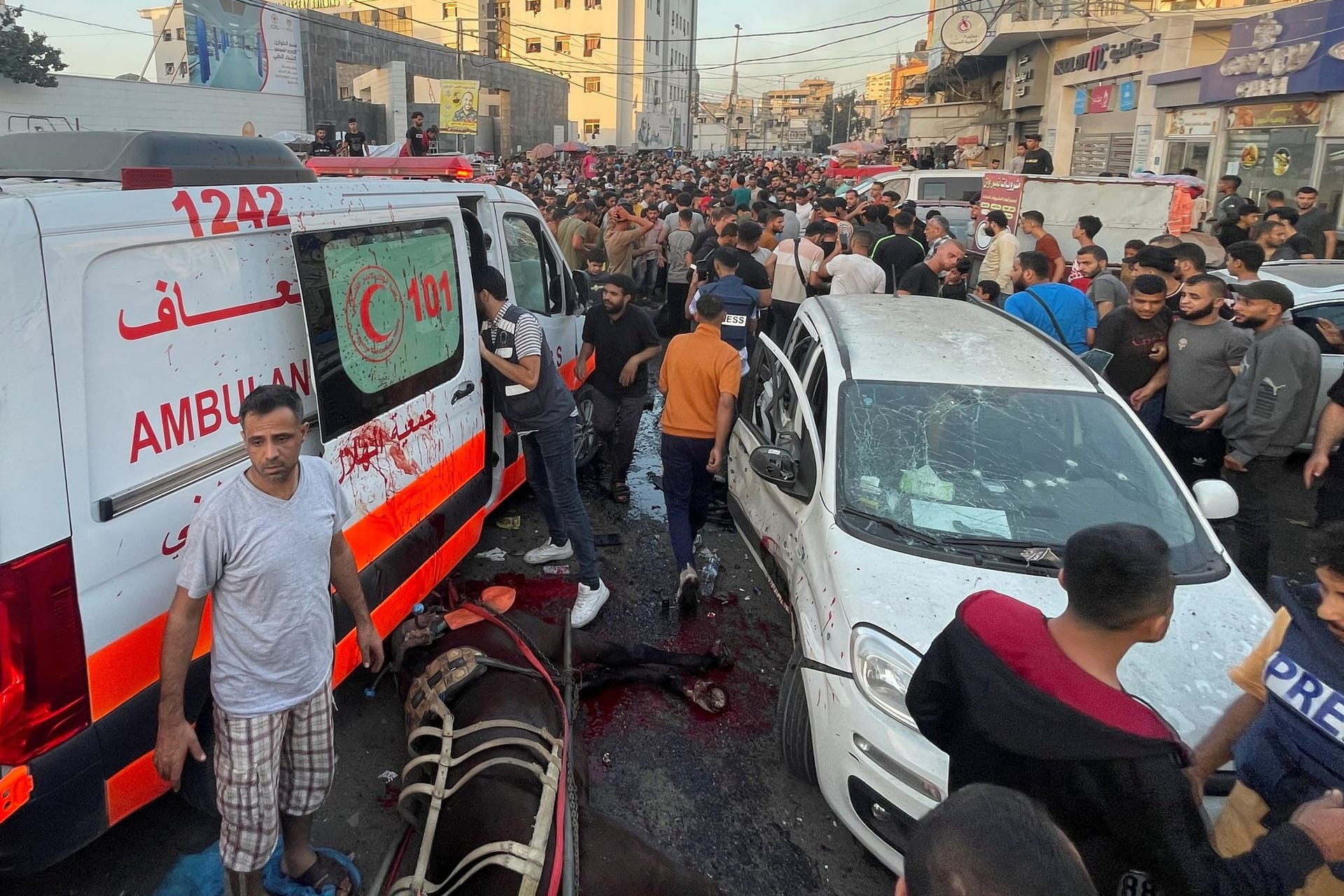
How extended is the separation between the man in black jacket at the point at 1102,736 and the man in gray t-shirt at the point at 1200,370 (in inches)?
150

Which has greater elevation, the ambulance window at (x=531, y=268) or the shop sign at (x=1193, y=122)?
the shop sign at (x=1193, y=122)

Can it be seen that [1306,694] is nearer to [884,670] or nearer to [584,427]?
[884,670]

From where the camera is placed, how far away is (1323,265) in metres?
7.25

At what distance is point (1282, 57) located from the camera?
1383 cm

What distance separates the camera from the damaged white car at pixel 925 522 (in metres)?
2.76

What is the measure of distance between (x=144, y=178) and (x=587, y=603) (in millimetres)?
2777

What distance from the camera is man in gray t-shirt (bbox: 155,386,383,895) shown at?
219 centimetres

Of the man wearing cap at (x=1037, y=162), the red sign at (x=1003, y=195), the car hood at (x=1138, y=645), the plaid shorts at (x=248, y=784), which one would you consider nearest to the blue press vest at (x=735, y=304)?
the car hood at (x=1138, y=645)

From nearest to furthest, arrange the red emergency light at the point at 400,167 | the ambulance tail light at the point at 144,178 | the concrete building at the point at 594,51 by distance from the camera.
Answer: the ambulance tail light at the point at 144,178 < the red emergency light at the point at 400,167 < the concrete building at the point at 594,51

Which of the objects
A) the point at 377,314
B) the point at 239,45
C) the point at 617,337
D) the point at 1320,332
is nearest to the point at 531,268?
the point at 617,337

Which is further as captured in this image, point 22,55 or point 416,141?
point 22,55

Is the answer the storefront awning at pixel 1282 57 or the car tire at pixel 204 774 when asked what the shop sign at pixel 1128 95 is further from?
the car tire at pixel 204 774

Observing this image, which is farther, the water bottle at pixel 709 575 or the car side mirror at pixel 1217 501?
the water bottle at pixel 709 575

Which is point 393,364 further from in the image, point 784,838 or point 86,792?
point 784,838
